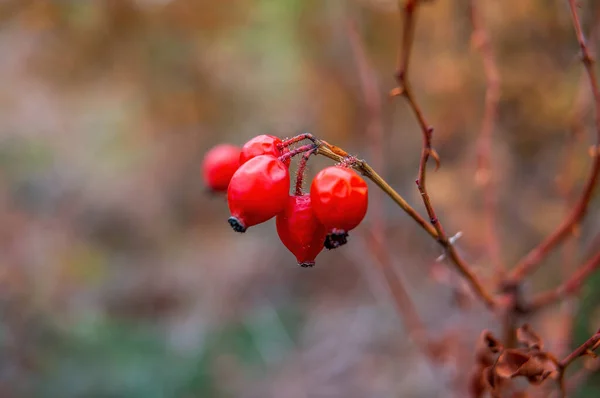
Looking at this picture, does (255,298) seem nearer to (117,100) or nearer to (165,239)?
(165,239)

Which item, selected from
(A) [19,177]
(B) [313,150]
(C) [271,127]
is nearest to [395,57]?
(C) [271,127]

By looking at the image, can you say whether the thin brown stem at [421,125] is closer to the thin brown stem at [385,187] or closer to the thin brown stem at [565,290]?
the thin brown stem at [385,187]

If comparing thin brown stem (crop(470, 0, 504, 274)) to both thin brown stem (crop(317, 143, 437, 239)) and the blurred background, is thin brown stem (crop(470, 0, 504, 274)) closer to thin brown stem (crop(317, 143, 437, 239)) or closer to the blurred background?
the blurred background

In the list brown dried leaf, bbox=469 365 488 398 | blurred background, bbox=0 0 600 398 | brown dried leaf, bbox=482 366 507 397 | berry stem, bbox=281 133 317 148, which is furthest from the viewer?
blurred background, bbox=0 0 600 398

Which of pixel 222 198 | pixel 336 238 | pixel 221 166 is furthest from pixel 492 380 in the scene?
pixel 222 198

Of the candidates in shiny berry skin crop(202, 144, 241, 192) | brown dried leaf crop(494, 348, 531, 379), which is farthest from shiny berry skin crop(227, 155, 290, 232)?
brown dried leaf crop(494, 348, 531, 379)
